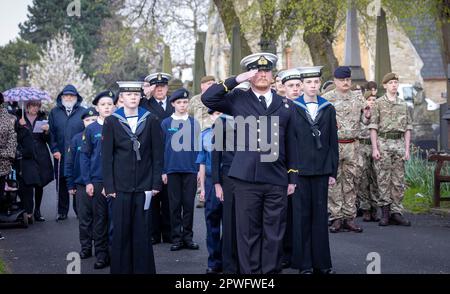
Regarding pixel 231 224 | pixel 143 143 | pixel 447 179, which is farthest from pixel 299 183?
pixel 447 179

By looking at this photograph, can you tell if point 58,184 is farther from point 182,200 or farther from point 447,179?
point 447,179

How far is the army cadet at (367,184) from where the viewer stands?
593 inches

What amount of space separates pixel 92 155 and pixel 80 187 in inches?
33.5

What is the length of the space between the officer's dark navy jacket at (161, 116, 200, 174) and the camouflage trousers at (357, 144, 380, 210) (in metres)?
3.19

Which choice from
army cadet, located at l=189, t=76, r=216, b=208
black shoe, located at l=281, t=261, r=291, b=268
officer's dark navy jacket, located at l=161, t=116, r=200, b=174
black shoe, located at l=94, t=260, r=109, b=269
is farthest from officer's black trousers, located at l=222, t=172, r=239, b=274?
army cadet, located at l=189, t=76, r=216, b=208

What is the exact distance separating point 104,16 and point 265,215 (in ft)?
221

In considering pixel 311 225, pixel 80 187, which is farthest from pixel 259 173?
pixel 80 187

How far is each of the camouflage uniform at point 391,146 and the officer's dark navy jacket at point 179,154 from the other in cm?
300

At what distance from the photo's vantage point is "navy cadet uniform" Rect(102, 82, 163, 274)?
380 inches

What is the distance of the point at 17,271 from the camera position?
10906 millimetres

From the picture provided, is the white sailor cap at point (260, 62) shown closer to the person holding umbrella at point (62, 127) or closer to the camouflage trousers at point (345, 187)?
the camouflage trousers at point (345, 187)

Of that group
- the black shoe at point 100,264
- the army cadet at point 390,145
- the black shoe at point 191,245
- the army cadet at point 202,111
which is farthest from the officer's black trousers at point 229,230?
the army cadet at point 390,145

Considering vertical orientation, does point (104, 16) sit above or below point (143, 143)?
above

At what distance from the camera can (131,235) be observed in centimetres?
968
